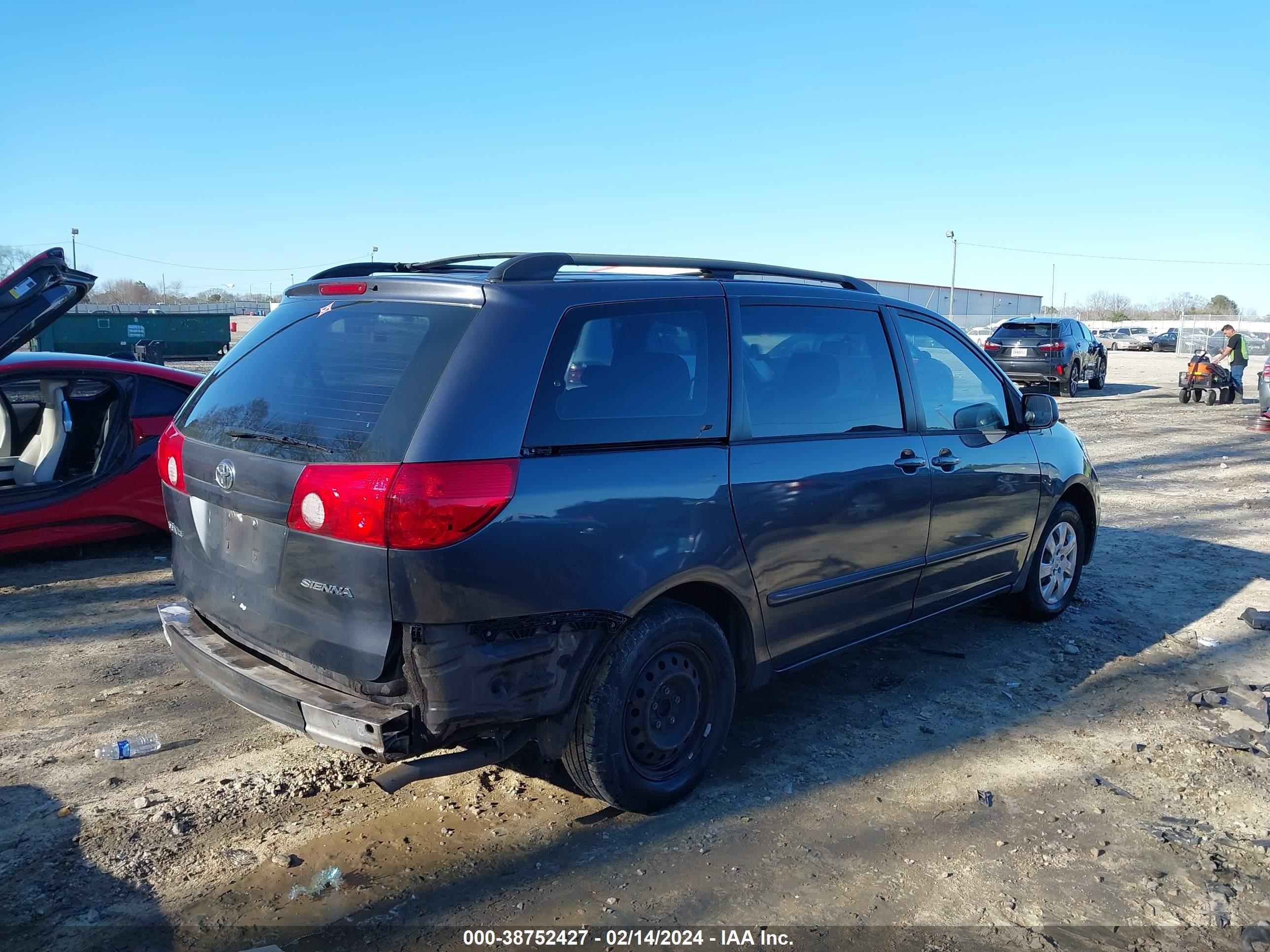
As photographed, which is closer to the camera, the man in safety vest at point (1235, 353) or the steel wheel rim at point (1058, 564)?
the steel wheel rim at point (1058, 564)

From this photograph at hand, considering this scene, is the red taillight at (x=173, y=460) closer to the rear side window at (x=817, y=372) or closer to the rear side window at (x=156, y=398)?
the rear side window at (x=817, y=372)

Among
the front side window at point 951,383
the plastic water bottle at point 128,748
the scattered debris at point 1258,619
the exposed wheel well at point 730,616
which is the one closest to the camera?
the exposed wheel well at point 730,616

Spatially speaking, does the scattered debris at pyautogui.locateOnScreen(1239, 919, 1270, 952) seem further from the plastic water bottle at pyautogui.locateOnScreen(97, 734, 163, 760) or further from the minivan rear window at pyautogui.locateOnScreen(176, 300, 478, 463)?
the plastic water bottle at pyautogui.locateOnScreen(97, 734, 163, 760)

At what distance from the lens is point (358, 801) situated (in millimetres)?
3508

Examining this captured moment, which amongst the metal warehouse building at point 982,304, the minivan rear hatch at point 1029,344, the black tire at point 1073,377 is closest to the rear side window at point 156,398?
the minivan rear hatch at point 1029,344

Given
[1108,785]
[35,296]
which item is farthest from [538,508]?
[35,296]

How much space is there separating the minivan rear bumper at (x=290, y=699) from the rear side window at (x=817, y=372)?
1720 millimetres

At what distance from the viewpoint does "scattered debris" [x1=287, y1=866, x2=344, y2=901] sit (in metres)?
2.93

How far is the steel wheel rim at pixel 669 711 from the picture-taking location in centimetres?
335

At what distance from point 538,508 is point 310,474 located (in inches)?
27.9

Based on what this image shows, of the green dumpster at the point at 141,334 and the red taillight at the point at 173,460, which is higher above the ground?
the green dumpster at the point at 141,334

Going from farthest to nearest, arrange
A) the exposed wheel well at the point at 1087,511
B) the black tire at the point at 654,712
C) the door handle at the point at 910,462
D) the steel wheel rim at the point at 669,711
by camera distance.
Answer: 1. the exposed wheel well at the point at 1087,511
2. the door handle at the point at 910,462
3. the steel wheel rim at the point at 669,711
4. the black tire at the point at 654,712

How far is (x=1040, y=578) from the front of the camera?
5570 mm

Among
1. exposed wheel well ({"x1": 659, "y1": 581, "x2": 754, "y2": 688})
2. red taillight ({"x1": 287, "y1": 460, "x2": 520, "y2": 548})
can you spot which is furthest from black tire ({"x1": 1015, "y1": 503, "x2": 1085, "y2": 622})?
red taillight ({"x1": 287, "y1": 460, "x2": 520, "y2": 548})
